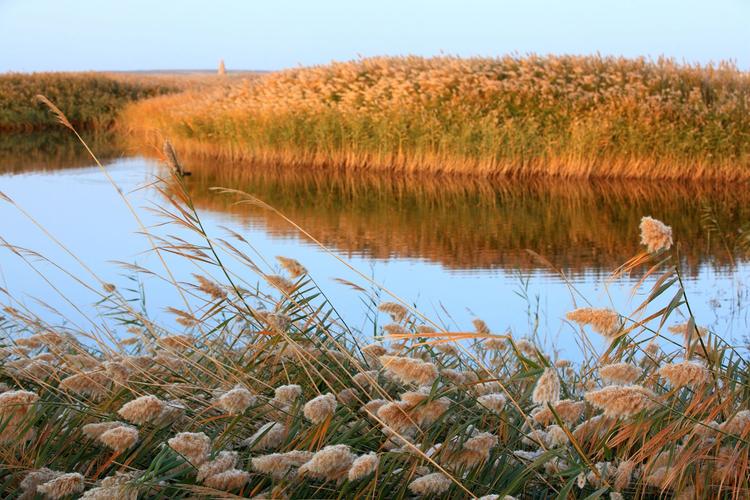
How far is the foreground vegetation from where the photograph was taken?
26797mm

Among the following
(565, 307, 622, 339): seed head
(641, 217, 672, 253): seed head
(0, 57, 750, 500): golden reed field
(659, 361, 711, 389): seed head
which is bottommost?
(0, 57, 750, 500): golden reed field

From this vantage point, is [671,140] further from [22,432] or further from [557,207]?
[22,432]

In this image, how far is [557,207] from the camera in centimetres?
1112

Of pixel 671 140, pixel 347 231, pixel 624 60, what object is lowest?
pixel 347 231

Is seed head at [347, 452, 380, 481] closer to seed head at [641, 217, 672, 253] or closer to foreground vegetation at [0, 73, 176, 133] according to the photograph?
seed head at [641, 217, 672, 253]

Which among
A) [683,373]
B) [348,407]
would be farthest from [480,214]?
[683,373]

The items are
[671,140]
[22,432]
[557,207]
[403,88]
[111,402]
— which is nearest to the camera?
[22,432]

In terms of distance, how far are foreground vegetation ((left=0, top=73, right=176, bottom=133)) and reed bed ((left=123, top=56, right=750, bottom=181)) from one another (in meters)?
11.7

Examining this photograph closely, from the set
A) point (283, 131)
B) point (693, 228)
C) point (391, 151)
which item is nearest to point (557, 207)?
point (693, 228)

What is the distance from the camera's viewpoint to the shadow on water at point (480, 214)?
8.41 m

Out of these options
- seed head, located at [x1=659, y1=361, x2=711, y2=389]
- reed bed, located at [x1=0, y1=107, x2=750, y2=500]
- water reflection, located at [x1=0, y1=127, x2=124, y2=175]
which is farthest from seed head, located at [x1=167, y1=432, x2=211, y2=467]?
water reflection, located at [x1=0, y1=127, x2=124, y2=175]

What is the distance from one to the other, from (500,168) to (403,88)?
2.36 meters

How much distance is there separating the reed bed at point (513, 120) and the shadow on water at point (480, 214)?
18.8 inches

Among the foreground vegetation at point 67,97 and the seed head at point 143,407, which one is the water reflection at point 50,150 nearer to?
the foreground vegetation at point 67,97
